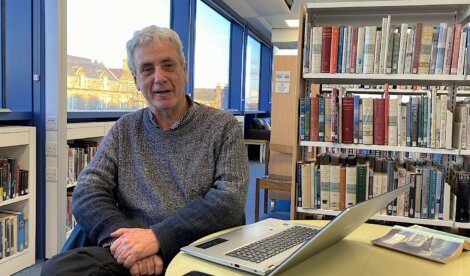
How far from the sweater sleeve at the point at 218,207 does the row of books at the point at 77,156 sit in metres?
1.88

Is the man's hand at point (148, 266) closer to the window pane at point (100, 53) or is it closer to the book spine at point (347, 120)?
the book spine at point (347, 120)

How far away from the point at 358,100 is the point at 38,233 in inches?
87.9

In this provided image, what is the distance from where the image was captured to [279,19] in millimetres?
7684

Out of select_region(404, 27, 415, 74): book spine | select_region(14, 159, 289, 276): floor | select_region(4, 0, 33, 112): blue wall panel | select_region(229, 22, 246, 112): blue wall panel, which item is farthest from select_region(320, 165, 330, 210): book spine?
select_region(229, 22, 246, 112): blue wall panel

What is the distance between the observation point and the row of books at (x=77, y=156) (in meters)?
2.92

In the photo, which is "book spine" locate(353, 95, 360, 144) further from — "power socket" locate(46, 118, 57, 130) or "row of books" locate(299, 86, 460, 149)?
"power socket" locate(46, 118, 57, 130)

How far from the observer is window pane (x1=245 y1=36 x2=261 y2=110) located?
28.4ft

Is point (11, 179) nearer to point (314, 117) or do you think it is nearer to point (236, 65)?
point (314, 117)

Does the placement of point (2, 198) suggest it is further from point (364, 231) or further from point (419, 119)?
point (419, 119)

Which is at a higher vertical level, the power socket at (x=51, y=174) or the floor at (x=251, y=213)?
the power socket at (x=51, y=174)

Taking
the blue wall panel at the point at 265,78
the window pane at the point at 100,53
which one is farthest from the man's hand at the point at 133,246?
the blue wall panel at the point at 265,78

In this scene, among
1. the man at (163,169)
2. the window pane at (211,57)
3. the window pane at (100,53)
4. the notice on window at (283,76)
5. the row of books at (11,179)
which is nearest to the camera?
the man at (163,169)

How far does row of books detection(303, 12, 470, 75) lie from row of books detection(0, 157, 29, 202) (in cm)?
187

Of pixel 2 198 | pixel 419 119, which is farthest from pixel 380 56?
pixel 2 198
